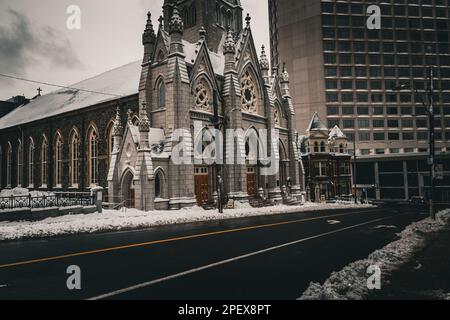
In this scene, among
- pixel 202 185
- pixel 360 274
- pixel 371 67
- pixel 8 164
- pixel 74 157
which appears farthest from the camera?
pixel 371 67

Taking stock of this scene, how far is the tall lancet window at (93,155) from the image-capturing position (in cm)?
3506

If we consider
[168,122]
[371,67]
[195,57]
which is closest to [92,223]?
[168,122]

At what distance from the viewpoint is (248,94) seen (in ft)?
115

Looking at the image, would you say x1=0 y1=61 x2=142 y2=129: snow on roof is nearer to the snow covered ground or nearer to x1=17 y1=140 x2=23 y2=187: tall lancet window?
x1=17 y1=140 x2=23 y2=187: tall lancet window

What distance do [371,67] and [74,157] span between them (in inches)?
2860

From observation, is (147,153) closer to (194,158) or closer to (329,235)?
(194,158)

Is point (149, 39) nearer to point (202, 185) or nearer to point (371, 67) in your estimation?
point (202, 185)

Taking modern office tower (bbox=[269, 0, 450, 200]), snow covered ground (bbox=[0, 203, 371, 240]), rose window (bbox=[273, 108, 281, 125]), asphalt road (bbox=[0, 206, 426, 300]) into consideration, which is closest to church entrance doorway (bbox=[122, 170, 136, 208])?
snow covered ground (bbox=[0, 203, 371, 240])

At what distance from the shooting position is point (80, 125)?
3691cm

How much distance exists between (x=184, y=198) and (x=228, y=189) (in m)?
5.38

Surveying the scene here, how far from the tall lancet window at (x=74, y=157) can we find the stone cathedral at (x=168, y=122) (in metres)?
0.12

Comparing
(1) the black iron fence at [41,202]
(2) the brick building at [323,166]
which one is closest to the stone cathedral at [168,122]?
(1) the black iron fence at [41,202]

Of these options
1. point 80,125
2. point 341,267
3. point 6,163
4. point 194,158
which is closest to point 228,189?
point 194,158
